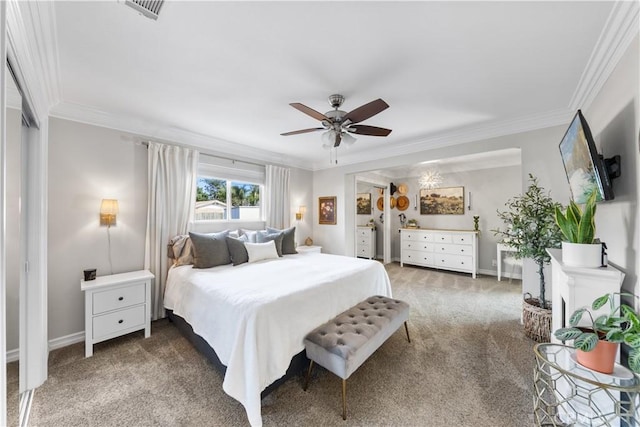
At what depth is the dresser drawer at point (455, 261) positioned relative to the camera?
5.09 meters

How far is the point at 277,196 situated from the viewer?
14.9ft

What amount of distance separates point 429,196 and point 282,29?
17.5 feet

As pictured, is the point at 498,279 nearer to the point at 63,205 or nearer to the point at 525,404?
the point at 525,404

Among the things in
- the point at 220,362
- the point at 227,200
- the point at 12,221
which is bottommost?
the point at 220,362

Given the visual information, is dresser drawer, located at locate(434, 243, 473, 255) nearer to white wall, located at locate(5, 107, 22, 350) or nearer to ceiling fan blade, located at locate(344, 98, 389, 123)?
ceiling fan blade, located at locate(344, 98, 389, 123)

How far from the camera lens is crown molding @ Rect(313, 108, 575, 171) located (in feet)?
9.20

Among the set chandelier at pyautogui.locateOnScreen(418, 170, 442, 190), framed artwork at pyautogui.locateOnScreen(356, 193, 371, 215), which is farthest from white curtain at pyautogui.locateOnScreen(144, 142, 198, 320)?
chandelier at pyautogui.locateOnScreen(418, 170, 442, 190)

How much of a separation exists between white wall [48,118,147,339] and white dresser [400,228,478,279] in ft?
17.1

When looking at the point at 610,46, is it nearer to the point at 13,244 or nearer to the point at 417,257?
the point at 13,244

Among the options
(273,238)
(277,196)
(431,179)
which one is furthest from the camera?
(431,179)

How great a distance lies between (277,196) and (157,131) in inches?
80.0

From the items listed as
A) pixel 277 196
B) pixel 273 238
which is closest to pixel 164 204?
pixel 273 238

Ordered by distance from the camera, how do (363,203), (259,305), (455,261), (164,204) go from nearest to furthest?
(259,305), (164,204), (455,261), (363,203)

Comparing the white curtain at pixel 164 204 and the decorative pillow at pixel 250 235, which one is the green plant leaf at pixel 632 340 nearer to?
the decorative pillow at pixel 250 235
